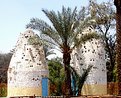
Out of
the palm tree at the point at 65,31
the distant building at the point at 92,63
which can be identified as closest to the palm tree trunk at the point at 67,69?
the palm tree at the point at 65,31

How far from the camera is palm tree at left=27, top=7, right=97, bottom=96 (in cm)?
1892

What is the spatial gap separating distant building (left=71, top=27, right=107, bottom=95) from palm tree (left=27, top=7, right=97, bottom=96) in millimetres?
4363

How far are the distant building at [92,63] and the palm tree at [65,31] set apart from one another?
436 cm

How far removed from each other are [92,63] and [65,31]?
5.46 metres

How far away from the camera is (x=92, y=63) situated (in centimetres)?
2377

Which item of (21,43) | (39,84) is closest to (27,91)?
(39,84)

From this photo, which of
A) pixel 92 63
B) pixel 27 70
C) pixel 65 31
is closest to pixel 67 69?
pixel 65 31

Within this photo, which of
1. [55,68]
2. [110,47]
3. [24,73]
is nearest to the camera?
[24,73]

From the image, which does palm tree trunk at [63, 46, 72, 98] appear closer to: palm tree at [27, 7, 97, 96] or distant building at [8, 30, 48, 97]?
palm tree at [27, 7, 97, 96]

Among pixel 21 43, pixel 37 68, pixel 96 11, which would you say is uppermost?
pixel 96 11

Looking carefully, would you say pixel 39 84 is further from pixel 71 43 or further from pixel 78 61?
pixel 71 43

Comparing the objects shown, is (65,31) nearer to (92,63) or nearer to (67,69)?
(67,69)

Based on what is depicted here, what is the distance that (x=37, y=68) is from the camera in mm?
23406

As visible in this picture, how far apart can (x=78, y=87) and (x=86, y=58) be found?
488 cm
